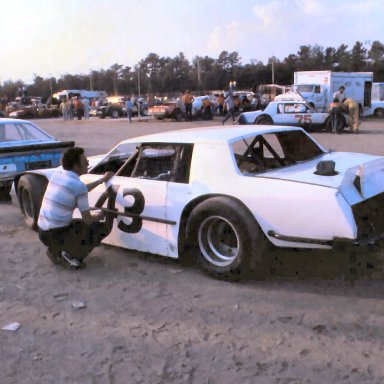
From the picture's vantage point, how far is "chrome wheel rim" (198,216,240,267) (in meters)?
4.28

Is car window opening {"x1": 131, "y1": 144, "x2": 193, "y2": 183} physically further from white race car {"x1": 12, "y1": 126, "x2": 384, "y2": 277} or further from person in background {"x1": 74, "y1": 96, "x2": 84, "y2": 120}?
person in background {"x1": 74, "y1": 96, "x2": 84, "y2": 120}

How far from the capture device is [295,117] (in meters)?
19.2

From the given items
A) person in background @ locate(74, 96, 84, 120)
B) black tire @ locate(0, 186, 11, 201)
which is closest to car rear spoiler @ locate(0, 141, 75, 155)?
black tire @ locate(0, 186, 11, 201)

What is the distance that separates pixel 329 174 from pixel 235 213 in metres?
0.83

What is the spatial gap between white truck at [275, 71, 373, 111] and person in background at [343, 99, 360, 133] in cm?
641

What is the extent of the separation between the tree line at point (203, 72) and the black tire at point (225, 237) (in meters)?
73.5

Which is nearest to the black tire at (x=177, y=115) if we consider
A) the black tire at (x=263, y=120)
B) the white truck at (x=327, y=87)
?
the white truck at (x=327, y=87)

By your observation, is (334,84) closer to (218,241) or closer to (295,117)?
(295,117)

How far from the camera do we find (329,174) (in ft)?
13.3

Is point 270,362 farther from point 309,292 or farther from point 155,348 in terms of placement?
point 309,292

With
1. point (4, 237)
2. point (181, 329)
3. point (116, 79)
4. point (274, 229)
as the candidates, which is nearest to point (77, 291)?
point (181, 329)

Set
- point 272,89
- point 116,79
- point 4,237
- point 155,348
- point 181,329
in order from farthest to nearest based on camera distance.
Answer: point 116,79 < point 272,89 < point 4,237 < point 181,329 < point 155,348

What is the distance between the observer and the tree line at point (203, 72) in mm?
85312

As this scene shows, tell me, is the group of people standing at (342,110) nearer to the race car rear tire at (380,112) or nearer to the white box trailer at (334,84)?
the white box trailer at (334,84)
